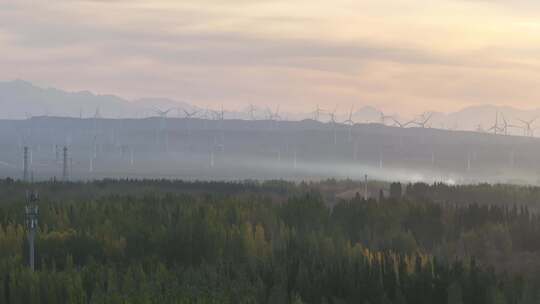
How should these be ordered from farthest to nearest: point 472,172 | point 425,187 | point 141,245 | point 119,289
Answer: point 472,172 → point 425,187 → point 141,245 → point 119,289

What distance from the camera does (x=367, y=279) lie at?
20953mm

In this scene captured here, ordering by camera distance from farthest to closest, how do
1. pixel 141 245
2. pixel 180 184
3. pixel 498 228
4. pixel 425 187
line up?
pixel 180 184, pixel 425 187, pixel 498 228, pixel 141 245

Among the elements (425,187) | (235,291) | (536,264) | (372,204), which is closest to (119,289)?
(235,291)

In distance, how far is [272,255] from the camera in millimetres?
27031

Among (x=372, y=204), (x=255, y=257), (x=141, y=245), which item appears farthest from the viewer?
(x=372, y=204)

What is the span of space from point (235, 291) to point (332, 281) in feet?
10.3

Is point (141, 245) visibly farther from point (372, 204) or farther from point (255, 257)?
point (372, 204)

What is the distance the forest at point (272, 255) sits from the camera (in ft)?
64.5

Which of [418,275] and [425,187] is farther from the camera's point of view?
[425,187]

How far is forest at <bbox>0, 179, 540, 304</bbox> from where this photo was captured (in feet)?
64.5

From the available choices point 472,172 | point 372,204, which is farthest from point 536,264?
point 472,172

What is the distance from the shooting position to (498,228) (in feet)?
114

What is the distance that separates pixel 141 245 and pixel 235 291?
1116 cm

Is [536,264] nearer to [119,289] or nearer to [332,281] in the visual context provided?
[332,281]
